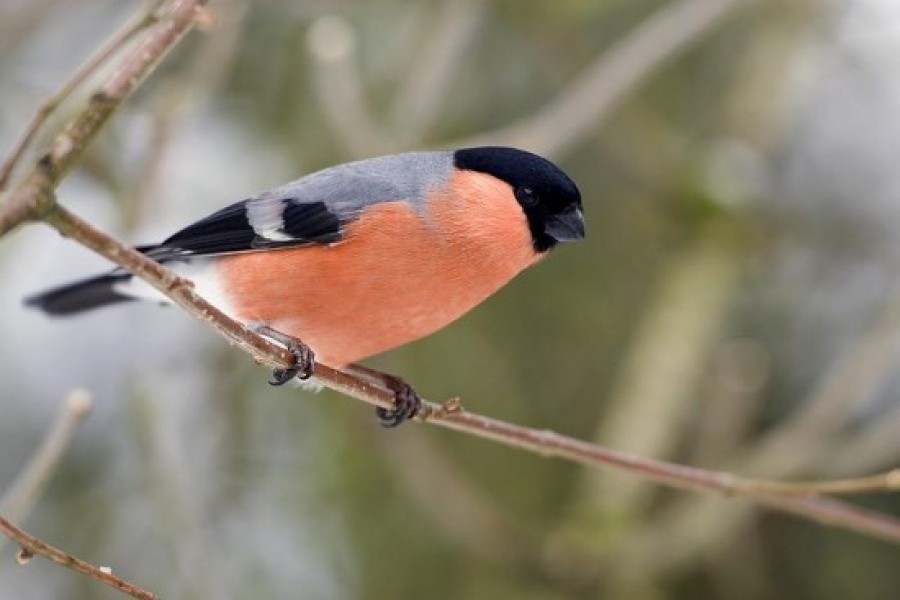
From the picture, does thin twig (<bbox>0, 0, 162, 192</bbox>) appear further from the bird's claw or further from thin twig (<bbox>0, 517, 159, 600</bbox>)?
the bird's claw

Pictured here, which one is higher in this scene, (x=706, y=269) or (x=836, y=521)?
(x=706, y=269)

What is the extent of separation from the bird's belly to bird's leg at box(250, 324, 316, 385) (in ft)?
0.06

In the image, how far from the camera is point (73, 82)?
128cm

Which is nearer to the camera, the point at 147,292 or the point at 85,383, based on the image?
the point at 147,292

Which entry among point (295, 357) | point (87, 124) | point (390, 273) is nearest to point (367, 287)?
point (390, 273)

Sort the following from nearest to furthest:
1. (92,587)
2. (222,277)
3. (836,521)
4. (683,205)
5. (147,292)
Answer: (836,521), (222,277), (147,292), (92,587), (683,205)

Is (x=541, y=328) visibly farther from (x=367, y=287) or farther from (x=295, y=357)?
(x=295, y=357)

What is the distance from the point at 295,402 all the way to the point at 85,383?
625 mm

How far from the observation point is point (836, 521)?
204cm

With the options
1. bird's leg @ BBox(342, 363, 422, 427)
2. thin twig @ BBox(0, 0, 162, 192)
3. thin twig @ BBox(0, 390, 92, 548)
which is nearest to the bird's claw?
bird's leg @ BBox(342, 363, 422, 427)

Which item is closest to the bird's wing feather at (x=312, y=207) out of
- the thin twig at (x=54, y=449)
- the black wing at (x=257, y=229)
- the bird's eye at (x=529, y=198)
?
the black wing at (x=257, y=229)

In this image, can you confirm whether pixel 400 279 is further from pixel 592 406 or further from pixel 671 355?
pixel 592 406

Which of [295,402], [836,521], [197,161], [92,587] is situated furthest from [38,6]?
[836,521]

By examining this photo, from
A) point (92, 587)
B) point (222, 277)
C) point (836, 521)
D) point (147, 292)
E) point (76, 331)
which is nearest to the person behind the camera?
point (836, 521)
